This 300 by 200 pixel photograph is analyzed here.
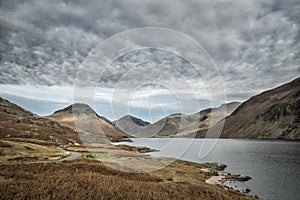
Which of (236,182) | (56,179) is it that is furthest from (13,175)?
(236,182)

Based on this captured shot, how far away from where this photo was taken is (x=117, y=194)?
19.8 meters

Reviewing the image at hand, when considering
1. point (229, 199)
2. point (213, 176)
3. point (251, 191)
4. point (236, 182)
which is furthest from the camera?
point (213, 176)

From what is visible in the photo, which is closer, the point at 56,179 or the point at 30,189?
the point at 30,189

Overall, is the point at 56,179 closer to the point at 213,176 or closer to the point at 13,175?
the point at 13,175

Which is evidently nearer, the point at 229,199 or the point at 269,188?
the point at 229,199

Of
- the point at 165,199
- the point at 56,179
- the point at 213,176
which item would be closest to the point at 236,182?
the point at 213,176

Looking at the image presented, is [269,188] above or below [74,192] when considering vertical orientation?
below

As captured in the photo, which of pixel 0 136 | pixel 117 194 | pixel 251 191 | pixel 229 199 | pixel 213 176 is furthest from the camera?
pixel 0 136

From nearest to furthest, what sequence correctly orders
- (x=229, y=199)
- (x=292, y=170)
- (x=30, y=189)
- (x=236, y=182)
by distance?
(x=30, y=189) → (x=229, y=199) → (x=236, y=182) → (x=292, y=170)

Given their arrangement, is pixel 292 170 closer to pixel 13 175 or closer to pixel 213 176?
pixel 213 176

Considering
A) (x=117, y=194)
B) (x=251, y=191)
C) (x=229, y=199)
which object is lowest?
(x=251, y=191)

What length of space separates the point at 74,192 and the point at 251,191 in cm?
3184

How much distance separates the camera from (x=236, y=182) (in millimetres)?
44656

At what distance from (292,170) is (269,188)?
72.9 ft
